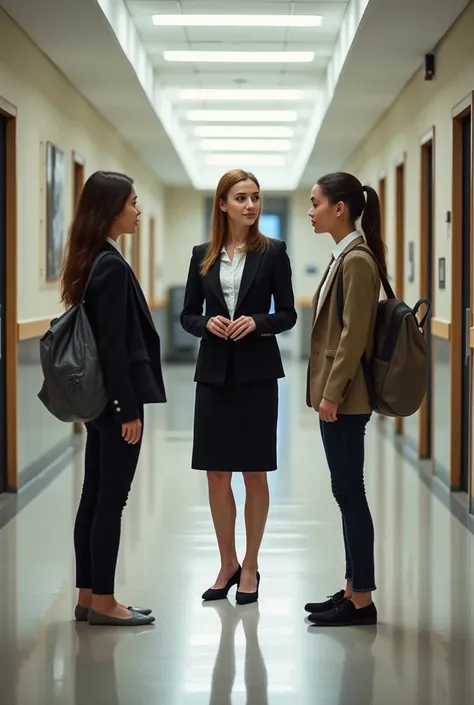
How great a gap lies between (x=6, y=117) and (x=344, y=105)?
4.89 m

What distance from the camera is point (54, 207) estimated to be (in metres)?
9.26

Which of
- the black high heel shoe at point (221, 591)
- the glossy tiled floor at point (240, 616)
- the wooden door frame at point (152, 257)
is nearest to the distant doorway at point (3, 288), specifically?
the glossy tiled floor at point (240, 616)

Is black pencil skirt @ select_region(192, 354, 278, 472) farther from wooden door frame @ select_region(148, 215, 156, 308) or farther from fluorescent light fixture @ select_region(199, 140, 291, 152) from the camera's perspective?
wooden door frame @ select_region(148, 215, 156, 308)

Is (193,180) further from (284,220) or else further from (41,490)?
(41,490)

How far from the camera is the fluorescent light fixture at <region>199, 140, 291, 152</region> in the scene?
17.6 m

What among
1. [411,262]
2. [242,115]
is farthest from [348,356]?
[242,115]

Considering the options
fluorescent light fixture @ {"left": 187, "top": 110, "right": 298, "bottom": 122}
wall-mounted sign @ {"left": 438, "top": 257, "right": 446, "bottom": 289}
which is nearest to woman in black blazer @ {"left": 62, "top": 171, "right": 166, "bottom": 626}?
wall-mounted sign @ {"left": 438, "top": 257, "right": 446, "bottom": 289}

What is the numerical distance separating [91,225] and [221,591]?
1.65 meters

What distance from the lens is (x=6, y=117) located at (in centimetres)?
751

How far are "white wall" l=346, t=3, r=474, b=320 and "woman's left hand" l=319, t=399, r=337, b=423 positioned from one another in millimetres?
3584

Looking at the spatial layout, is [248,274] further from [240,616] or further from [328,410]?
[240,616]

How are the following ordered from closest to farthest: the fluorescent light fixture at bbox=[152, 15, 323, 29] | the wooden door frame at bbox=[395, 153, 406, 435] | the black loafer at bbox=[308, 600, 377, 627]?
1. the black loafer at bbox=[308, 600, 377, 627]
2. the fluorescent light fixture at bbox=[152, 15, 323, 29]
3. the wooden door frame at bbox=[395, 153, 406, 435]

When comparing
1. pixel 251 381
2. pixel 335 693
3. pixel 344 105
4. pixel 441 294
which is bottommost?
pixel 335 693

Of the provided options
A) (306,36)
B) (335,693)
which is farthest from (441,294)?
(335,693)
